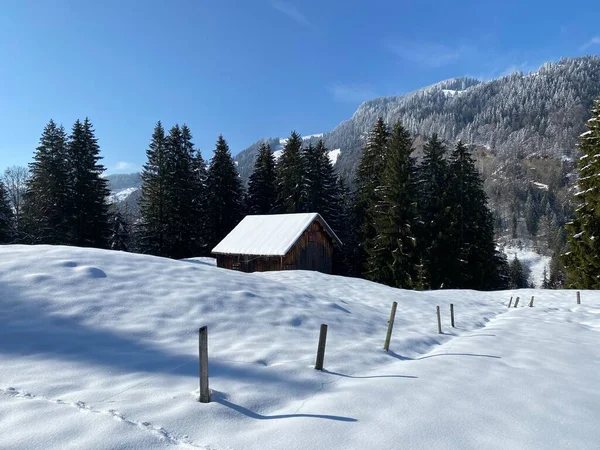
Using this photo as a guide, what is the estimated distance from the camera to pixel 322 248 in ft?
104

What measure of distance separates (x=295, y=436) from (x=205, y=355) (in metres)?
1.57

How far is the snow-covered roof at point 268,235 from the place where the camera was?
27688 millimetres

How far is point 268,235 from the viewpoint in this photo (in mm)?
29500

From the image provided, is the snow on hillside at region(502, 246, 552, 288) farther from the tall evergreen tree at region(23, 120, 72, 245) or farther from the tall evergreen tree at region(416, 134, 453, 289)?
the tall evergreen tree at region(23, 120, 72, 245)

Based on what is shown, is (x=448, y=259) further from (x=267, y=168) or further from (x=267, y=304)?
(x=267, y=304)

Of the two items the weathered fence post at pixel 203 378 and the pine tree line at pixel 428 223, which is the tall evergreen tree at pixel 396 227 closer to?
the pine tree line at pixel 428 223

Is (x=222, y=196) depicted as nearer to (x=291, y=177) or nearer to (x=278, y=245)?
(x=291, y=177)

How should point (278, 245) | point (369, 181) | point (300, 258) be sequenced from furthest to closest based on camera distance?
point (369, 181)
point (300, 258)
point (278, 245)

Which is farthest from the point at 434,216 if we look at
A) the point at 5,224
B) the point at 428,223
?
the point at 5,224

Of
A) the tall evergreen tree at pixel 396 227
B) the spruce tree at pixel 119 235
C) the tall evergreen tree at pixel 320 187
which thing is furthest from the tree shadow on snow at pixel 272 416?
the spruce tree at pixel 119 235

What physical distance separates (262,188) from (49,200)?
22.5 metres

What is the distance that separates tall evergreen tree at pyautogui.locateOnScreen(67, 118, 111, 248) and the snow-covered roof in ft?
50.2

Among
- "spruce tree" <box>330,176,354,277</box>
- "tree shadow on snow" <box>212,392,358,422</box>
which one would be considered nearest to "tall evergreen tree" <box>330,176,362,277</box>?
"spruce tree" <box>330,176,354,277</box>

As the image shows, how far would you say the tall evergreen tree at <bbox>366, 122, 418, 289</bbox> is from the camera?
32.5m
